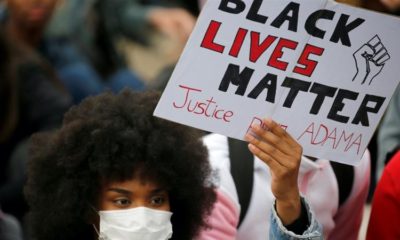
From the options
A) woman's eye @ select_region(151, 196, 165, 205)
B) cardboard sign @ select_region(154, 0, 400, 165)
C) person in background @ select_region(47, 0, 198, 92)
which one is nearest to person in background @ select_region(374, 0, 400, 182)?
cardboard sign @ select_region(154, 0, 400, 165)

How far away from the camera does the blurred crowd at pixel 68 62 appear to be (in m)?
6.32

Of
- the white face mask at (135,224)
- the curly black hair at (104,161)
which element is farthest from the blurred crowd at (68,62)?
the white face mask at (135,224)

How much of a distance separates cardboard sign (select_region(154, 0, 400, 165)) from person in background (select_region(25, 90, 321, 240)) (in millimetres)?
456

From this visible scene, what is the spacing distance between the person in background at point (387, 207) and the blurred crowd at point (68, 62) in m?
0.65

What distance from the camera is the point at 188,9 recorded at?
8852mm

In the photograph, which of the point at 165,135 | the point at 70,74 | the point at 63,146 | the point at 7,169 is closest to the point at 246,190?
the point at 165,135

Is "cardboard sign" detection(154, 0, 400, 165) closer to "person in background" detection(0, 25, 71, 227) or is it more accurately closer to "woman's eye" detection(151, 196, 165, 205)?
"woman's eye" detection(151, 196, 165, 205)

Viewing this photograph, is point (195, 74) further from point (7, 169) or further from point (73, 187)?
point (7, 169)

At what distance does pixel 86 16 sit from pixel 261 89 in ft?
13.4

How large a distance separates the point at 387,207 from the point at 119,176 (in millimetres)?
1113

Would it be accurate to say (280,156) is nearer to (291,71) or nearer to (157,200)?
(291,71)

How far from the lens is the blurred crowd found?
6324 mm

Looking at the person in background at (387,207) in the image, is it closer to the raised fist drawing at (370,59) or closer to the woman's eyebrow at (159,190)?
the raised fist drawing at (370,59)

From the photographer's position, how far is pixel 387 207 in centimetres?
494
